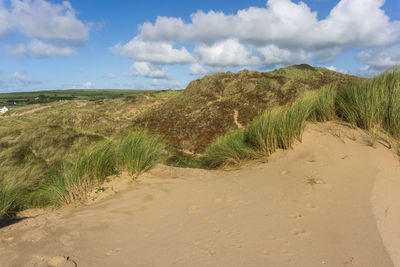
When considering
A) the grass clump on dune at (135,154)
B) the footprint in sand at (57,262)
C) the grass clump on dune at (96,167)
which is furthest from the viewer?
the grass clump on dune at (135,154)

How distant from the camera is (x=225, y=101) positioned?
18969 millimetres

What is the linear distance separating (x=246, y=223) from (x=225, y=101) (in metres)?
16.6

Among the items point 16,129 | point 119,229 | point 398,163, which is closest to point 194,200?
point 119,229

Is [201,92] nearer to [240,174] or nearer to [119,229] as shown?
[240,174]

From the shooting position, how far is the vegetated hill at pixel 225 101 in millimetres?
16172

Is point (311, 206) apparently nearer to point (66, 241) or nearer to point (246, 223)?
point (246, 223)

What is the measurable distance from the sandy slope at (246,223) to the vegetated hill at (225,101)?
33.9ft

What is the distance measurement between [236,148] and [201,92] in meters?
15.6

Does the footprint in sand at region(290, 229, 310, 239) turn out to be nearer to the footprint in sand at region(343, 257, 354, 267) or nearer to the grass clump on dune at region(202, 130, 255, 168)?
the footprint in sand at region(343, 257, 354, 267)

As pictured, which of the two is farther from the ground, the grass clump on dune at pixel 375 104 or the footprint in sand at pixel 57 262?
the grass clump on dune at pixel 375 104

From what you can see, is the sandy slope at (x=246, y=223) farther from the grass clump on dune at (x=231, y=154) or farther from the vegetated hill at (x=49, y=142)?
the vegetated hill at (x=49, y=142)

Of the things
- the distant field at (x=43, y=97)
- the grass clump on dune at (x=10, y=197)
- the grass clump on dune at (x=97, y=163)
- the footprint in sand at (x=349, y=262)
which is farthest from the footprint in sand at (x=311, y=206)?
the distant field at (x=43, y=97)

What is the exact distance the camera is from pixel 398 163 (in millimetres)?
3836

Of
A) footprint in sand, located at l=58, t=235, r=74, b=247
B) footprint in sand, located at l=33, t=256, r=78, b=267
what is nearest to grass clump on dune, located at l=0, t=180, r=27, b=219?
footprint in sand, located at l=58, t=235, r=74, b=247
